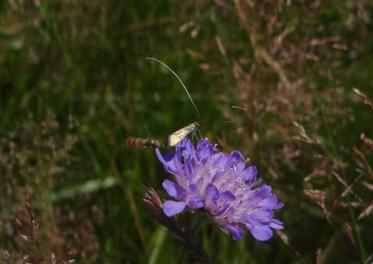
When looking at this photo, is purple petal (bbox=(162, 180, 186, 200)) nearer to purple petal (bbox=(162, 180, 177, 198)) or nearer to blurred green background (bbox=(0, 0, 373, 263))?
purple petal (bbox=(162, 180, 177, 198))

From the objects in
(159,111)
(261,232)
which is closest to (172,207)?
(261,232)

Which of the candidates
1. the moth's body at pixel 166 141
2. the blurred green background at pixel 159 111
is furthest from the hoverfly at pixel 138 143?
the blurred green background at pixel 159 111

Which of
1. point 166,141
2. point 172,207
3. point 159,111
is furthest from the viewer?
point 159,111

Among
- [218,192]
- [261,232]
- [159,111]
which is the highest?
[218,192]

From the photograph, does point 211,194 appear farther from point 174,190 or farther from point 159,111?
point 159,111

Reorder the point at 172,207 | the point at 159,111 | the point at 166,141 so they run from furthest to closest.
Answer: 1. the point at 159,111
2. the point at 166,141
3. the point at 172,207

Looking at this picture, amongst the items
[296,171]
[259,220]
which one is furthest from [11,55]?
[259,220]

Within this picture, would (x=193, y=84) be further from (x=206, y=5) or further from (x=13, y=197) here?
(x=13, y=197)
